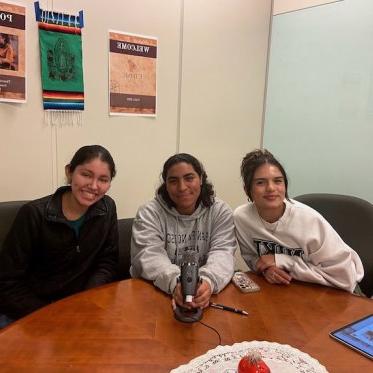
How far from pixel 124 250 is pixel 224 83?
146 centimetres

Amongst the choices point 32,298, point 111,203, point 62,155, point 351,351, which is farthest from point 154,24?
point 351,351

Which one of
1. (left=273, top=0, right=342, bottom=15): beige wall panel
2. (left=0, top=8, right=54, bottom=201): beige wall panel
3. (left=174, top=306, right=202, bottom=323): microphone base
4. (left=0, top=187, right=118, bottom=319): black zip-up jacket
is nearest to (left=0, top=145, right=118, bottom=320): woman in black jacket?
(left=0, top=187, right=118, bottom=319): black zip-up jacket

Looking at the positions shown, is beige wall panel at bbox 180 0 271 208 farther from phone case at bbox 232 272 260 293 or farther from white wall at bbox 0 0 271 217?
phone case at bbox 232 272 260 293

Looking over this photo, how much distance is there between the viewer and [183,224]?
1.84 meters

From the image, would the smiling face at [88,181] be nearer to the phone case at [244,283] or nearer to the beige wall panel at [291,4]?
the phone case at [244,283]

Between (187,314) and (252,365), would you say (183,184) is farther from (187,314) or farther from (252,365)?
(252,365)

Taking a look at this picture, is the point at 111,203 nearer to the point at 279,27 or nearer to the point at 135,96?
the point at 135,96

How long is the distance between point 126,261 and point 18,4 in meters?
1.44

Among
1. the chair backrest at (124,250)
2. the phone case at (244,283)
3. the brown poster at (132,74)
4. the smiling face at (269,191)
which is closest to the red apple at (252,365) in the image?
the phone case at (244,283)

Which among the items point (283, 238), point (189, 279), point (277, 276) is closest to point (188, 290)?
point (189, 279)

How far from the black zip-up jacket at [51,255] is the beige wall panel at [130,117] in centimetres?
63

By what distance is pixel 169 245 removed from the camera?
71.0 inches

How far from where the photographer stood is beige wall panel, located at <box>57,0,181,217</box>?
7.54ft

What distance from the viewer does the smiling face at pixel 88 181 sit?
174 cm
